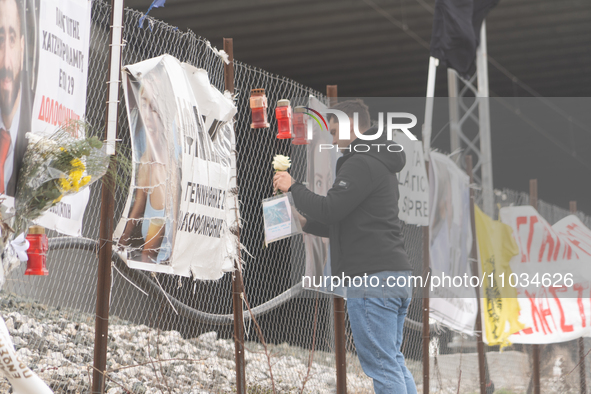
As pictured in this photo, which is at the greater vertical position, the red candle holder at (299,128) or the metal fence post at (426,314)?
the red candle holder at (299,128)

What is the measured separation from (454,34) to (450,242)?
244cm

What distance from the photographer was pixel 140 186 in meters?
3.19

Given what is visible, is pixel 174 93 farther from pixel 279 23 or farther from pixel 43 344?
pixel 279 23

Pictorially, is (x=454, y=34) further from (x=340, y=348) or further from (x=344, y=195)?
(x=344, y=195)

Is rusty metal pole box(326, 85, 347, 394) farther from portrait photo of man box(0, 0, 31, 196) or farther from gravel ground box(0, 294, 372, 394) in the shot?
portrait photo of man box(0, 0, 31, 196)

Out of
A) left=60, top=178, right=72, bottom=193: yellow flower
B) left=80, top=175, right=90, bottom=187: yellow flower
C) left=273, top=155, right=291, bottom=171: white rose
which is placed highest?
left=273, top=155, right=291, bottom=171: white rose

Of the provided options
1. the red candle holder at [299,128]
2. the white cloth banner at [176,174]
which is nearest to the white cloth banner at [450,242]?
the red candle holder at [299,128]

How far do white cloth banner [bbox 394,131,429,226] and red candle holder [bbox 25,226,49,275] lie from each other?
11.1 feet

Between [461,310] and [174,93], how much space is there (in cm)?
413

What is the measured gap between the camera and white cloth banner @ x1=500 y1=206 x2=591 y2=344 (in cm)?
712

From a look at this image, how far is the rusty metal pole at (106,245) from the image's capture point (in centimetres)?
306

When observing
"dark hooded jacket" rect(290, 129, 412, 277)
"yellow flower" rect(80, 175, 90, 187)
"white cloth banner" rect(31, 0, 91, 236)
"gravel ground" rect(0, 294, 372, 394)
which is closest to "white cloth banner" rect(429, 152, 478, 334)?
"gravel ground" rect(0, 294, 372, 394)

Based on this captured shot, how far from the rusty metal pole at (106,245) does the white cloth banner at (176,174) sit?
59 millimetres

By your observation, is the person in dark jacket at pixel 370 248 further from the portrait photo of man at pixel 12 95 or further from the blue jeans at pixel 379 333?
the portrait photo of man at pixel 12 95
